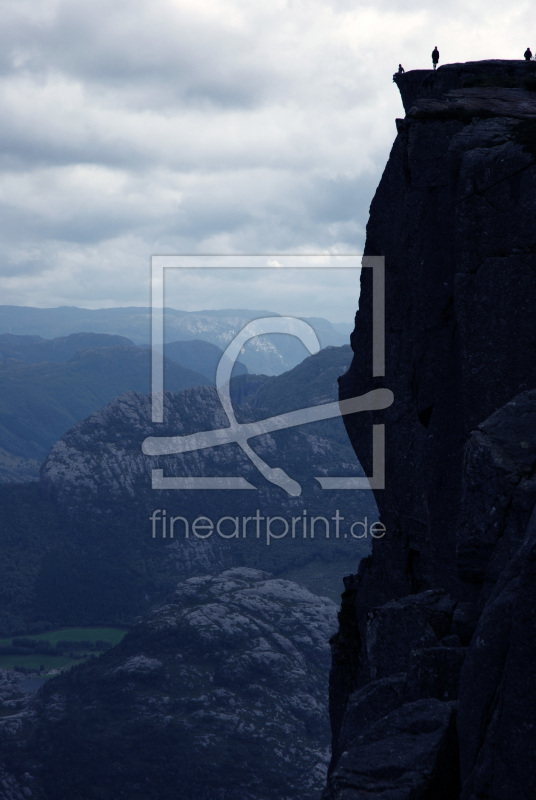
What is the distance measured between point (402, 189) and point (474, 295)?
10727 mm

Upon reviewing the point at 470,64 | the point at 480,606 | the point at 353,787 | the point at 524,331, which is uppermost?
the point at 470,64

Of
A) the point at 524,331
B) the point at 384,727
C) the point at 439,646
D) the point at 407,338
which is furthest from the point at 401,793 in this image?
the point at 407,338

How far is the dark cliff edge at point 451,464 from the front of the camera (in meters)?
19.4

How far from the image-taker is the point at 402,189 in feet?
143

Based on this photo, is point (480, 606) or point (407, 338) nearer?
point (480, 606)

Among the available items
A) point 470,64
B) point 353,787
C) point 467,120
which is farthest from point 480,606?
point 470,64

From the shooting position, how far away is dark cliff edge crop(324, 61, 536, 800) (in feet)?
63.8

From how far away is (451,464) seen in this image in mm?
38062

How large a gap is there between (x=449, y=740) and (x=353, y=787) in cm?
257

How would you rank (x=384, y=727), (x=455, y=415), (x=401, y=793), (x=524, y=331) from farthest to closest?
(x=455, y=415) < (x=524, y=331) < (x=384, y=727) < (x=401, y=793)

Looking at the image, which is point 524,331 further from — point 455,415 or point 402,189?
point 402,189

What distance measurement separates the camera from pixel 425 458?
131 feet

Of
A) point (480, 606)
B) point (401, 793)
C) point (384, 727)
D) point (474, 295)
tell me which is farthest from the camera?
point (474, 295)

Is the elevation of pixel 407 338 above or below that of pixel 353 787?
above
